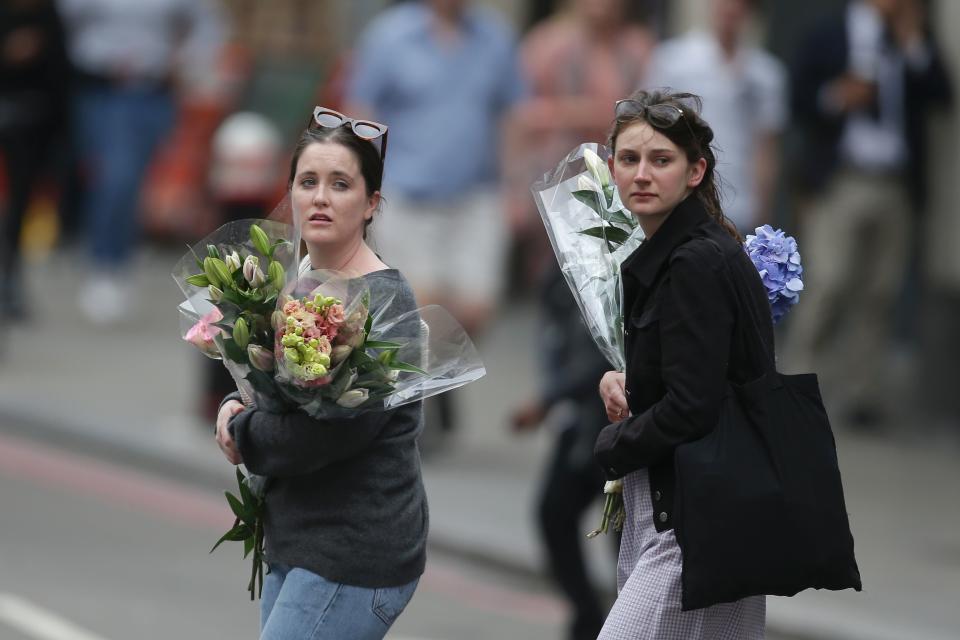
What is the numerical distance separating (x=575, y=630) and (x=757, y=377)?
8.50ft

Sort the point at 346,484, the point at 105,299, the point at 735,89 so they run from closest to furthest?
the point at 346,484
the point at 735,89
the point at 105,299

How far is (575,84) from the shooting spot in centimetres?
937

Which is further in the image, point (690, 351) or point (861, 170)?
point (861, 170)

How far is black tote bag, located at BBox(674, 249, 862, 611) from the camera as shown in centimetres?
370

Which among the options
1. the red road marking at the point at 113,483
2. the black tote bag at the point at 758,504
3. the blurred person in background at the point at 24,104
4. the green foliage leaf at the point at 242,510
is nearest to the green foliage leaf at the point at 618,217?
the black tote bag at the point at 758,504

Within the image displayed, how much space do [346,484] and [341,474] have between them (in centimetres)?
2

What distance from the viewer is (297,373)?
12.2 ft

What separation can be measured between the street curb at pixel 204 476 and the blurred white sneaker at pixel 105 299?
2.84 meters

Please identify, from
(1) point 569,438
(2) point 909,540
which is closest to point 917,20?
(2) point 909,540

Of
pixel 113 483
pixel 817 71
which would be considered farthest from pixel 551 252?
pixel 817 71

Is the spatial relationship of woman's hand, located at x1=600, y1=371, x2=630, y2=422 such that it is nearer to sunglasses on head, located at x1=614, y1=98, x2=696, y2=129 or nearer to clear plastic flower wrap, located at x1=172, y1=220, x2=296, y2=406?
sunglasses on head, located at x1=614, y1=98, x2=696, y2=129

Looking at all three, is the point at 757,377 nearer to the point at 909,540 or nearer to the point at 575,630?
the point at 575,630

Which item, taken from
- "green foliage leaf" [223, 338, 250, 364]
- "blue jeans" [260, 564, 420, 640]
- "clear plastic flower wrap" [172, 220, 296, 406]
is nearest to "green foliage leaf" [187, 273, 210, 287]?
"clear plastic flower wrap" [172, 220, 296, 406]

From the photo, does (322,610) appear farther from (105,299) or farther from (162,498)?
(105,299)
